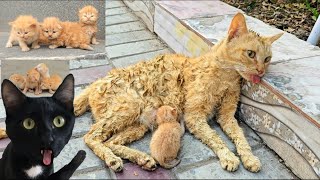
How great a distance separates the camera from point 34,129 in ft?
3.30

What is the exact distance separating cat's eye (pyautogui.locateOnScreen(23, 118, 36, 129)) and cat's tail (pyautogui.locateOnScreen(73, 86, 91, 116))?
2.21ft

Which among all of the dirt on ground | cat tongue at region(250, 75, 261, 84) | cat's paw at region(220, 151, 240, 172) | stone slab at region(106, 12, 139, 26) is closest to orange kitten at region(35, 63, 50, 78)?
cat's paw at region(220, 151, 240, 172)

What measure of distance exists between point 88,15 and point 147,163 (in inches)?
23.0

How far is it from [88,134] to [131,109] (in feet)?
0.69

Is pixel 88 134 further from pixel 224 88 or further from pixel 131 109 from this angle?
pixel 224 88

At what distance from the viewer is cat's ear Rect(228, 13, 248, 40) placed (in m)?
1.65

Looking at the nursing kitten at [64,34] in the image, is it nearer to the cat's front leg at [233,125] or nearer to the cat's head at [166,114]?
the cat's head at [166,114]

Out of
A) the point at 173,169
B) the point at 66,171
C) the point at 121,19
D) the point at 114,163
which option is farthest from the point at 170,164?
the point at 121,19

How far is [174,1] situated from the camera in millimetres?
2783

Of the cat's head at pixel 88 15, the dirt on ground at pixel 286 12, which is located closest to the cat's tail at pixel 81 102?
the cat's head at pixel 88 15

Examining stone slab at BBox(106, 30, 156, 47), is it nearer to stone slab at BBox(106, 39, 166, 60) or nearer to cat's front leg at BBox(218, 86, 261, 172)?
stone slab at BBox(106, 39, 166, 60)

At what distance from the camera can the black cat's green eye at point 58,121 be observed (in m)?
1.05

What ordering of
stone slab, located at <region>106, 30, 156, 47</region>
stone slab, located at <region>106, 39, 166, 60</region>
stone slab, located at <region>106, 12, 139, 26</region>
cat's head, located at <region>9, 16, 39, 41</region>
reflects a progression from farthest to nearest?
stone slab, located at <region>106, 12, 139, 26</region>, stone slab, located at <region>106, 30, 156, 47</region>, stone slab, located at <region>106, 39, 166, 60</region>, cat's head, located at <region>9, 16, 39, 41</region>

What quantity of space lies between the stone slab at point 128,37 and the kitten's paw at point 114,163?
3.69ft
